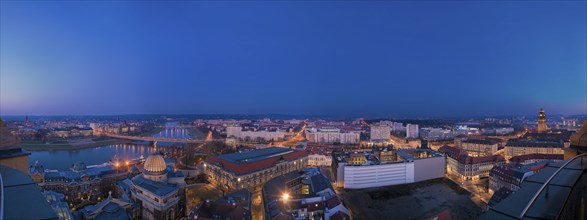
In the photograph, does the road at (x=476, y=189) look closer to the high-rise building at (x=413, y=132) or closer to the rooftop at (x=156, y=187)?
the rooftop at (x=156, y=187)

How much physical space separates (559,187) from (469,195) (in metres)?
8.89

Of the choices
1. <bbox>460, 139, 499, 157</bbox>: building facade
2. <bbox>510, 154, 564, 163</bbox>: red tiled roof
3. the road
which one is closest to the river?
the road

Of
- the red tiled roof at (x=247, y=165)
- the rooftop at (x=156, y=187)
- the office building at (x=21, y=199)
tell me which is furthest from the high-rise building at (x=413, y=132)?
the office building at (x=21, y=199)

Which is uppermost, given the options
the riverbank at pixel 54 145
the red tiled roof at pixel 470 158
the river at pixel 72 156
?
the red tiled roof at pixel 470 158

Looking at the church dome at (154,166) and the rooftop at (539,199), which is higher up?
the rooftop at (539,199)

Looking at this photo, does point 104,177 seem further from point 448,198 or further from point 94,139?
point 94,139

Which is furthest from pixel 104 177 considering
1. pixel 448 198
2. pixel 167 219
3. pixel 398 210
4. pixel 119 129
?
pixel 119 129

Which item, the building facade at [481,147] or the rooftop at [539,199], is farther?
the building facade at [481,147]

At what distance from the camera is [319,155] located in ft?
45.4

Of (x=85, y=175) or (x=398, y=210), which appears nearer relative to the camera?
(x=398, y=210)

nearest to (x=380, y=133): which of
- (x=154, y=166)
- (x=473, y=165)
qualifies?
(x=473, y=165)

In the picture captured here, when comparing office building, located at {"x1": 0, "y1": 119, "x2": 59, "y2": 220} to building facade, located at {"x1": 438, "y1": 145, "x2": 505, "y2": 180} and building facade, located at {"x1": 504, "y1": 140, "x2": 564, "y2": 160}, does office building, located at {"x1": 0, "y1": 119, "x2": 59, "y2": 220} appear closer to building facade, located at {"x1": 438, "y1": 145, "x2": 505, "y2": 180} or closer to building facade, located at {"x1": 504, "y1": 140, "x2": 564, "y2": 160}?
building facade, located at {"x1": 438, "y1": 145, "x2": 505, "y2": 180}

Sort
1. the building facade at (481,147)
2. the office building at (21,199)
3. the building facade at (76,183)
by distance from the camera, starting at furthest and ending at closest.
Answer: the building facade at (481,147) < the building facade at (76,183) < the office building at (21,199)

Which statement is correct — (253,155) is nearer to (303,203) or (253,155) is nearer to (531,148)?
(303,203)
